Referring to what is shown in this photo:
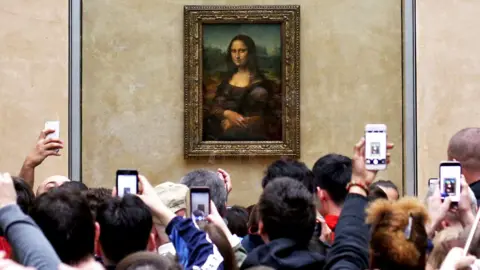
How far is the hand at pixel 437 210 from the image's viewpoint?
6.04 m

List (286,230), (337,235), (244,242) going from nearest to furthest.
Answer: (337,235), (286,230), (244,242)

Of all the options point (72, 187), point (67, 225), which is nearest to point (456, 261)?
point (67, 225)

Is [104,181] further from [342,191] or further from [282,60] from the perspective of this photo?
[342,191]

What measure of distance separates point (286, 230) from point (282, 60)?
10501 mm

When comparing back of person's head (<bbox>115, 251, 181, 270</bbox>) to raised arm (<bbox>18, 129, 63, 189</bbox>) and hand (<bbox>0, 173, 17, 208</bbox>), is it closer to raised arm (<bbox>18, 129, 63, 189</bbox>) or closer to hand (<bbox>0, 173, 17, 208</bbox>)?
hand (<bbox>0, 173, 17, 208</bbox>)

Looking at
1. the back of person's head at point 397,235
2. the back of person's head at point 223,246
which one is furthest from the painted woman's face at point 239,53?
the back of person's head at point 397,235

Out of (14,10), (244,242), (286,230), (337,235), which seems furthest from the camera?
(14,10)

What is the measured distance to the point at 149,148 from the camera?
16406 millimetres

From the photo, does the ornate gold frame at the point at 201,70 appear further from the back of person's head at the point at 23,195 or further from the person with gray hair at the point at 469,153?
the back of person's head at the point at 23,195

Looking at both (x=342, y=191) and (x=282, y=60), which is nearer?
(x=342, y=191)

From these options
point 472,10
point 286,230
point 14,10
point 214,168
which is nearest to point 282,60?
point 214,168

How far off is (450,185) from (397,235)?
156cm

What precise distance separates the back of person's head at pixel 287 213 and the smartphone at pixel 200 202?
37cm

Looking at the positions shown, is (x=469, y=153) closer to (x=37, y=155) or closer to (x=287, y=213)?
(x=287, y=213)
